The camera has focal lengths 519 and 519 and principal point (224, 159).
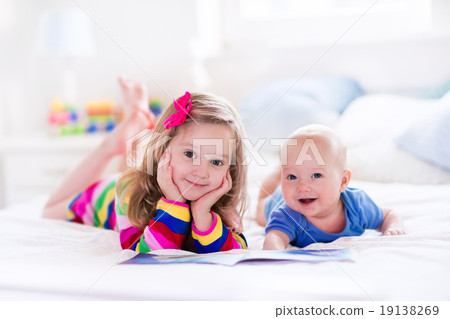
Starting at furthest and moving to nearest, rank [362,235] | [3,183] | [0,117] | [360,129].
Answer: [0,117], [3,183], [360,129], [362,235]

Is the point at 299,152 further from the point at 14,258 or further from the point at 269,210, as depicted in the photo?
the point at 14,258

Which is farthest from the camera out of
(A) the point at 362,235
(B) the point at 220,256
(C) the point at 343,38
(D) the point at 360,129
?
(C) the point at 343,38

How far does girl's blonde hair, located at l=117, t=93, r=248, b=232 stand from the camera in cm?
98

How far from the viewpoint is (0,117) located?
2.44m

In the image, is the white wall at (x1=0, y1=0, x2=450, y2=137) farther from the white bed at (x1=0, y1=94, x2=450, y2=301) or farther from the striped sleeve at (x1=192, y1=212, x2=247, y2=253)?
the white bed at (x1=0, y1=94, x2=450, y2=301)

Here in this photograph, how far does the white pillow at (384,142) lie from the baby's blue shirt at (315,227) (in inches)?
5.9

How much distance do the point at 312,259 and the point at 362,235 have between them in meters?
0.23

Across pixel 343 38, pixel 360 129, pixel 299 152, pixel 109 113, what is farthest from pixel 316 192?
pixel 109 113

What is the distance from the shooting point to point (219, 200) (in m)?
1.03

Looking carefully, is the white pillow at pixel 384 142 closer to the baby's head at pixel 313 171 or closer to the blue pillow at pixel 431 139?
the blue pillow at pixel 431 139

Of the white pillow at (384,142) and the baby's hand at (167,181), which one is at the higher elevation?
the white pillow at (384,142)

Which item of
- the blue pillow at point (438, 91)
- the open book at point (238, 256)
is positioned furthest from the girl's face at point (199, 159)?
the blue pillow at point (438, 91)

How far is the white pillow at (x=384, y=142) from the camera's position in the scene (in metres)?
1.27

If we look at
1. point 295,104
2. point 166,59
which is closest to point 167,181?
point 295,104
